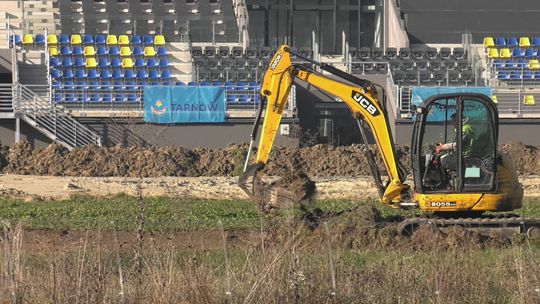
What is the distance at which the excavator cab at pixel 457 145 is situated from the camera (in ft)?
50.0

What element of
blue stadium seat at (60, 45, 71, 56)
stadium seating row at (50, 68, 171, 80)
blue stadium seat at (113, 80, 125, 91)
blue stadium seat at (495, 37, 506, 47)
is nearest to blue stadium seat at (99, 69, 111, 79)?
stadium seating row at (50, 68, 171, 80)

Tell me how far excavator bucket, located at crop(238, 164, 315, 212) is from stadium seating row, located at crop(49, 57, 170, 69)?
21.7m

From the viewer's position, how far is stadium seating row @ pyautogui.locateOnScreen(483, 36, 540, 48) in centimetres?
4140

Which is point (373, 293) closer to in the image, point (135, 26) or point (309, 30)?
point (135, 26)

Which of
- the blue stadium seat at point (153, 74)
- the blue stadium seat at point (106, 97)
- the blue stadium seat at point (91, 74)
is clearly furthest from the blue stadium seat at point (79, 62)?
the blue stadium seat at point (106, 97)

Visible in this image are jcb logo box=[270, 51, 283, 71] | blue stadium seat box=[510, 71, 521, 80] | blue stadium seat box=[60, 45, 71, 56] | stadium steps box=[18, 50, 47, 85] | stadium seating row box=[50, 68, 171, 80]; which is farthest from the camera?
blue stadium seat box=[510, 71, 521, 80]

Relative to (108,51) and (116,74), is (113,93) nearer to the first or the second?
(116,74)

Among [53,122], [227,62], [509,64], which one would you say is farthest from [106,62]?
[509,64]

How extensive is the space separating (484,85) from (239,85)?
35.6 feet

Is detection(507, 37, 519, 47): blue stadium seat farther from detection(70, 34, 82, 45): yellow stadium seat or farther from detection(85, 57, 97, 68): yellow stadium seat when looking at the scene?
detection(70, 34, 82, 45): yellow stadium seat

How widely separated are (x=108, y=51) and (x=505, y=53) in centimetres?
1770

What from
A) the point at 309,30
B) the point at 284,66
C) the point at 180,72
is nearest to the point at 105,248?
the point at 284,66

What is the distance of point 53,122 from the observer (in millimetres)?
33000

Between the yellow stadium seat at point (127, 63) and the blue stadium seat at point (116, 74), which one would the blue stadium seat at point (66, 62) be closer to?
the blue stadium seat at point (116, 74)
